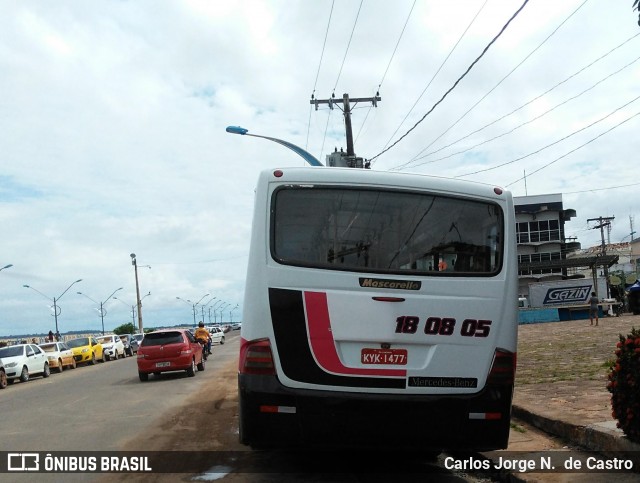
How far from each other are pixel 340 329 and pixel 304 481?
5.81 feet

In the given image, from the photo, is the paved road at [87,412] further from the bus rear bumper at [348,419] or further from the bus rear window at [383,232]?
the bus rear window at [383,232]

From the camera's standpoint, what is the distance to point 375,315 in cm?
557

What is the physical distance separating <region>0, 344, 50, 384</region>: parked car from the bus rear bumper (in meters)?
21.6

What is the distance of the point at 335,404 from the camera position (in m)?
5.45

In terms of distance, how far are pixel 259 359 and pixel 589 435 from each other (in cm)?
358

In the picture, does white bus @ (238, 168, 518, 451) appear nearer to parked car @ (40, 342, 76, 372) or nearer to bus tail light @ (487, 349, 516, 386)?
bus tail light @ (487, 349, 516, 386)

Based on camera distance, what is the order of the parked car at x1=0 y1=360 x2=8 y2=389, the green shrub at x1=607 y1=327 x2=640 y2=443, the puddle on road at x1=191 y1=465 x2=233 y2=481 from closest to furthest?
the green shrub at x1=607 y1=327 x2=640 y2=443 → the puddle on road at x1=191 y1=465 x2=233 y2=481 → the parked car at x1=0 y1=360 x2=8 y2=389

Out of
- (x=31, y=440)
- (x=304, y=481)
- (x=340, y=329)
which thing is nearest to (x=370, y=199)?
(x=340, y=329)

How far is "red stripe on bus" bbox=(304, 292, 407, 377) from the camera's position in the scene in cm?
552

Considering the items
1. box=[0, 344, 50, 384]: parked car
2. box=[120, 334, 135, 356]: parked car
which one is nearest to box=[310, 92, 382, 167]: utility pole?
box=[0, 344, 50, 384]: parked car

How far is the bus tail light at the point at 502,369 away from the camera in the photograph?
5.76 metres

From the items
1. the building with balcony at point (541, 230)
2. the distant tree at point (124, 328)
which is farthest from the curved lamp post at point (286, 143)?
the distant tree at point (124, 328)

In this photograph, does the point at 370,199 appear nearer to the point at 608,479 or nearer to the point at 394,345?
the point at 394,345

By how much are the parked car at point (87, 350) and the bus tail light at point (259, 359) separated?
31.4 metres
